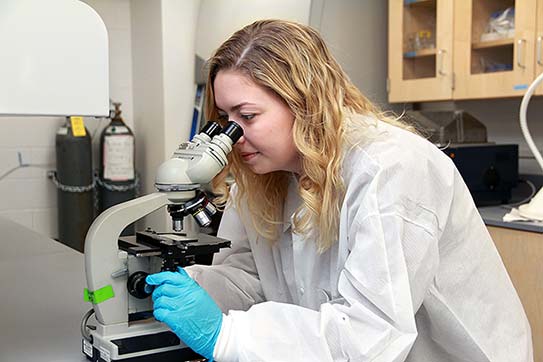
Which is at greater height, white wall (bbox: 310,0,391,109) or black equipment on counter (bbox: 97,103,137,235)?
white wall (bbox: 310,0,391,109)

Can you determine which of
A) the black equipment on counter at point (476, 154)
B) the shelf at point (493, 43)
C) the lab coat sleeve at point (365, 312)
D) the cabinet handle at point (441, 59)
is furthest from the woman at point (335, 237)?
the cabinet handle at point (441, 59)

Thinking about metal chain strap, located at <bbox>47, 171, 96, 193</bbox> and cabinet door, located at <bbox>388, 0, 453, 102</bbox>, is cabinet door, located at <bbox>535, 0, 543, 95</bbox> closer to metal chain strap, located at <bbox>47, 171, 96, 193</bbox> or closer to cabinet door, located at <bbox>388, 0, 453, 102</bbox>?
A: cabinet door, located at <bbox>388, 0, 453, 102</bbox>

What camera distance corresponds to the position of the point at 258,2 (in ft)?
10.2

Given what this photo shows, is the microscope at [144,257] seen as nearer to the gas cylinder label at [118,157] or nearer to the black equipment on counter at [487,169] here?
the black equipment on counter at [487,169]

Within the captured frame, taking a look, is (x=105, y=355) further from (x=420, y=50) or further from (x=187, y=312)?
(x=420, y=50)

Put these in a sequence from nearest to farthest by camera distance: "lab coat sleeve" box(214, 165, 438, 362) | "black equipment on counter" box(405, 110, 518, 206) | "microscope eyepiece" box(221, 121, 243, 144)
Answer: "lab coat sleeve" box(214, 165, 438, 362) < "microscope eyepiece" box(221, 121, 243, 144) < "black equipment on counter" box(405, 110, 518, 206)

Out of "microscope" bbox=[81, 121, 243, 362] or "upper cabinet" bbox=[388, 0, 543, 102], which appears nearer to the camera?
"microscope" bbox=[81, 121, 243, 362]

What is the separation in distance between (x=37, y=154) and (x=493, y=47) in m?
2.49

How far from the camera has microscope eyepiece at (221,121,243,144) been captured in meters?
1.14

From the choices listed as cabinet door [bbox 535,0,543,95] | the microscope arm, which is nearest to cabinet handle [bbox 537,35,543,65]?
cabinet door [bbox 535,0,543,95]

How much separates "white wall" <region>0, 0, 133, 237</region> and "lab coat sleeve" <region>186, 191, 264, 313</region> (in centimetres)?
231

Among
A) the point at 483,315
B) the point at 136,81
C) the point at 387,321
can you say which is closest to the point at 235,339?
the point at 387,321

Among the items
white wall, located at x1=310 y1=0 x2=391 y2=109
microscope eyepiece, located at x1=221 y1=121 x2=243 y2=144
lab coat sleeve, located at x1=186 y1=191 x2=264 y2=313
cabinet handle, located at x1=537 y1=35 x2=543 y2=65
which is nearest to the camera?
microscope eyepiece, located at x1=221 y1=121 x2=243 y2=144

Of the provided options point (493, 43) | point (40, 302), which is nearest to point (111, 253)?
point (40, 302)
